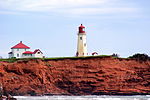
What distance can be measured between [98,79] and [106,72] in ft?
4.61

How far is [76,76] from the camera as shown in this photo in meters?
64.8

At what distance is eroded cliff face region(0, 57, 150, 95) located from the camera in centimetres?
6300

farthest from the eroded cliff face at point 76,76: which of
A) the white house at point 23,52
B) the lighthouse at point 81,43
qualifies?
the white house at point 23,52

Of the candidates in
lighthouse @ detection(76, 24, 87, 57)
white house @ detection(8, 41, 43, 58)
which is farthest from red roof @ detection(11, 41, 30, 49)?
lighthouse @ detection(76, 24, 87, 57)

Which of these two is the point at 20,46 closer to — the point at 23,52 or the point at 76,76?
the point at 23,52

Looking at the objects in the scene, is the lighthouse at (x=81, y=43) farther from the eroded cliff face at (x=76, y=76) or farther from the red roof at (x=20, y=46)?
the red roof at (x=20, y=46)

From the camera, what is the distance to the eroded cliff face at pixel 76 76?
63.0 metres

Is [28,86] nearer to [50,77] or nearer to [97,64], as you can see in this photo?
[50,77]

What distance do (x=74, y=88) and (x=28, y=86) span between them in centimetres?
557

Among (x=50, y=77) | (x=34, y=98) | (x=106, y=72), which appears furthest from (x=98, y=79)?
(x=34, y=98)

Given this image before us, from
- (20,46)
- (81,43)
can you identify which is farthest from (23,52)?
(81,43)

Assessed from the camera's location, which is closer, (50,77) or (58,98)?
(58,98)

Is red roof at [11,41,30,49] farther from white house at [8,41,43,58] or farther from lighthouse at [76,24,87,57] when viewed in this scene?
lighthouse at [76,24,87,57]

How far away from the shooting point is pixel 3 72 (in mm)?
64562
